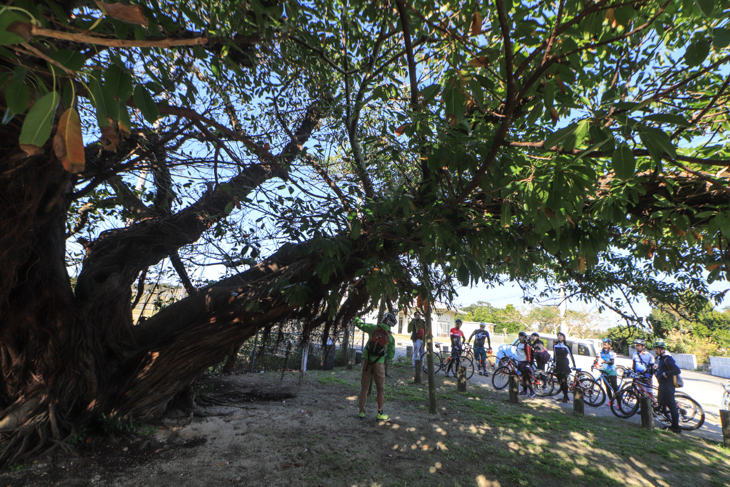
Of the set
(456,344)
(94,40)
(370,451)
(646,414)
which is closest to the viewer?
(94,40)

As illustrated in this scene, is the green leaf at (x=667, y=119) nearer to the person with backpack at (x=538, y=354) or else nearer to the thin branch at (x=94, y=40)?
the thin branch at (x=94, y=40)

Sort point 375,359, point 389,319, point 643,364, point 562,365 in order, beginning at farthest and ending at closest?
1. point 562,365
2. point 643,364
3. point 389,319
4. point 375,359

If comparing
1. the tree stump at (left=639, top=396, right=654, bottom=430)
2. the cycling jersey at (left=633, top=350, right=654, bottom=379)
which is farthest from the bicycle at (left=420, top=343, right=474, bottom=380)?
the tree stump at (left=639, top=396, right=654, bottom=430)

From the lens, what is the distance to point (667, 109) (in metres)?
2.89

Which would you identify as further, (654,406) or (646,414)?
(654,406)

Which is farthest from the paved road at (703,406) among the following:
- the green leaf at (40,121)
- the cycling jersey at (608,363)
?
the green leaf at (40,121)

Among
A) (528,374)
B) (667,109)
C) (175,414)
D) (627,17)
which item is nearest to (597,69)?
(667,109)

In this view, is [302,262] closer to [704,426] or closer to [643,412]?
[643,412]

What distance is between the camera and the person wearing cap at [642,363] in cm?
681

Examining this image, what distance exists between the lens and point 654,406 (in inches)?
254

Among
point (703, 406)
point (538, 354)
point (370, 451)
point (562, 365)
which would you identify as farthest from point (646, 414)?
point (370, 451)

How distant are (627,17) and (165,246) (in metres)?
4.88

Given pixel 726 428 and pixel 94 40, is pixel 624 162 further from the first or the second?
pixel 726 428

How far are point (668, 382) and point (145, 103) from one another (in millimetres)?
→ 8255
